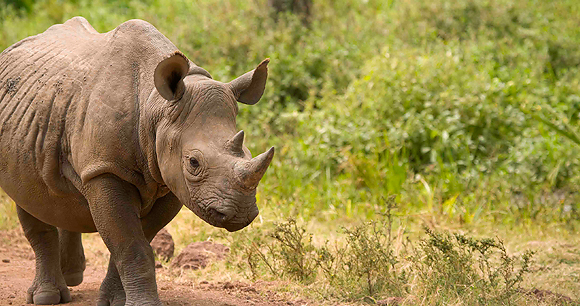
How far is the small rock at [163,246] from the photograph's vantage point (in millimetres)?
6152

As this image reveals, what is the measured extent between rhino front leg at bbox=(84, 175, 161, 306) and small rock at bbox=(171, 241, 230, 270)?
1784 mm

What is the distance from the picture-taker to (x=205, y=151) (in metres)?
3.47

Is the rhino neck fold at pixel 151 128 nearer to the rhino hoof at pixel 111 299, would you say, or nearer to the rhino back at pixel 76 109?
the rhino back at pixel 76 109

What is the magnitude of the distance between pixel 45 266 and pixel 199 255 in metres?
1.49

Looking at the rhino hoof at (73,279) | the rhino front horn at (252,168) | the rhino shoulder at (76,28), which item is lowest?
the rhino hoof at (73,279)

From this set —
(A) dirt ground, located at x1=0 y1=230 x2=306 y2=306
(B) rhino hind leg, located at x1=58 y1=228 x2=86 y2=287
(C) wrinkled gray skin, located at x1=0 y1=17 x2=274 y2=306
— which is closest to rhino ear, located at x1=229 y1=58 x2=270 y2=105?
(C) wrinkled gray skin, located at x1=0 y1=17 x2=274 y2=306

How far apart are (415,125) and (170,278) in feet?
13.6

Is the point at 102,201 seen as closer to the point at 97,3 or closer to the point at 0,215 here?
the point at 0,215

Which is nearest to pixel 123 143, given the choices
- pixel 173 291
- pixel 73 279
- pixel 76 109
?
pixel 76 109

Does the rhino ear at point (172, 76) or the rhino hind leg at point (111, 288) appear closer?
the rhino ear at point (172, 76)

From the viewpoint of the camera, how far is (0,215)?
725cm

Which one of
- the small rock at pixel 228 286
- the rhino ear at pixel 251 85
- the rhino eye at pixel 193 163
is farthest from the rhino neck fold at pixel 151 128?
the small rock at pixel 228 286

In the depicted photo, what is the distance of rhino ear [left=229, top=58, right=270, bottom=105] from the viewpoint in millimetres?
3941

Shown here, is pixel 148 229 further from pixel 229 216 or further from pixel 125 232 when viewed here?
pixel 229 216
